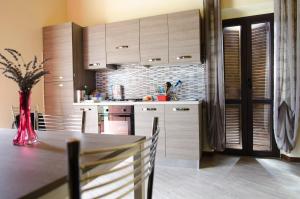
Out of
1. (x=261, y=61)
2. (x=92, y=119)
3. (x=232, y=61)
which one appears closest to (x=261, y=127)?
(x=261, y=61)

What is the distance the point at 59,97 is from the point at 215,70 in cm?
248

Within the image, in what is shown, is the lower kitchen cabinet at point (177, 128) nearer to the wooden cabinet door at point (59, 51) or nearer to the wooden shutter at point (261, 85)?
the wooden shutter at point (261, 85)

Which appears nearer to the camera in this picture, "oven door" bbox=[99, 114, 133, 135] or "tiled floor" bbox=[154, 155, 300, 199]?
"tiled floor" bbox=[154, 155, 300, 199]

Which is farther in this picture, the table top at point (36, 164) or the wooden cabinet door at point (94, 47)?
the wooden cabinet door at point (94, 47)

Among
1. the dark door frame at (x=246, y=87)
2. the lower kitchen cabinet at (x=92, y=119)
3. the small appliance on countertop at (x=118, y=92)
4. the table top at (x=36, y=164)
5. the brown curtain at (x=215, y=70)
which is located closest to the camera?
the table top at (x=36, y=164)

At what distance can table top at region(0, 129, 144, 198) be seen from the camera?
2.11 ft

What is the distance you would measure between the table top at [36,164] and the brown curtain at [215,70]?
2.18 m

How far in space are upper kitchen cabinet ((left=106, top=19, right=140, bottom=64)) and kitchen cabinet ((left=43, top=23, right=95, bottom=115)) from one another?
0.53 meters

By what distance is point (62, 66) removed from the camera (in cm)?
363

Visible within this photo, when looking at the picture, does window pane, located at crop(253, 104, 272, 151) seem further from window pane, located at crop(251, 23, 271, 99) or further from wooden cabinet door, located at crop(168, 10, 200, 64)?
wooden cabinet door, located at crop(168, 10, 200, 64)

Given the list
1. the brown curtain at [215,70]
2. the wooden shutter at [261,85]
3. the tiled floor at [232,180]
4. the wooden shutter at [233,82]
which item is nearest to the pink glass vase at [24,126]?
the tiled floor at [232,180]

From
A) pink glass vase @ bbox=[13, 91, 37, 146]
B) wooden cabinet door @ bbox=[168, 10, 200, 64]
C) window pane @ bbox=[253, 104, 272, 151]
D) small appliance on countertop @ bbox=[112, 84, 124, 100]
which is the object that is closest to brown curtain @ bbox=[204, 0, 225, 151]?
wooden cabinet door @ bbox=[168, 10, 200, 64]

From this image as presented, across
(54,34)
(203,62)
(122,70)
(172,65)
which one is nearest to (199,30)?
(203,62)

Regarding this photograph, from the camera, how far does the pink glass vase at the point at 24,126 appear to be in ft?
4.00
